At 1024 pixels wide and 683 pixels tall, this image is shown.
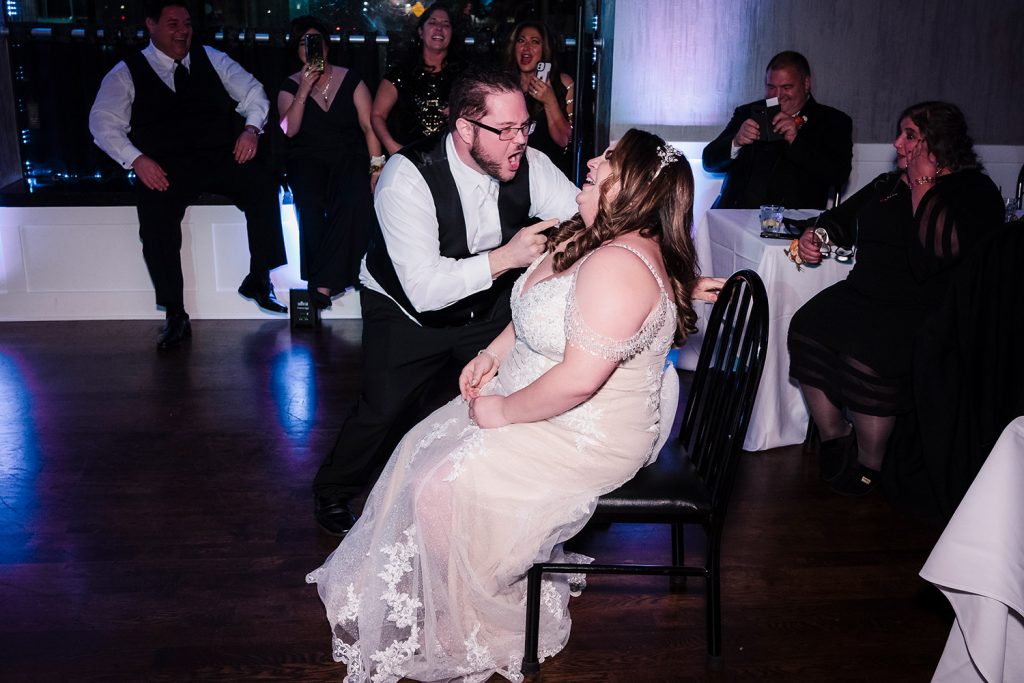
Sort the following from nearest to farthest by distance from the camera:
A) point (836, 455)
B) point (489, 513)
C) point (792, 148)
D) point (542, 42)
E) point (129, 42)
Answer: point (489, 513)
point (836, 455)
point (792, 148)
point (542, 42)
point (129, 42)

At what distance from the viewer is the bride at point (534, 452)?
6.19 feet

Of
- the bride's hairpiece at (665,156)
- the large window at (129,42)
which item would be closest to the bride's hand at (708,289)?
the bride's hairpiece at (665,156)

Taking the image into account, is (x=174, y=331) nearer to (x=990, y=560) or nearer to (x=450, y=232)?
(x=450, y=232)

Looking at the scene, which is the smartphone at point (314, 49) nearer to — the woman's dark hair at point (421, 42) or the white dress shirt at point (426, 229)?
the woman's dark hair at point (421, 42)

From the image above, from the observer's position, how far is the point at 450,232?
2494 mm

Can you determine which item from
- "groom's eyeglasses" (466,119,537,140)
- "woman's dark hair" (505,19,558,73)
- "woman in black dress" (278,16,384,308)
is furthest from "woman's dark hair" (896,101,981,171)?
"woman in black dress" (278,16,384,308)

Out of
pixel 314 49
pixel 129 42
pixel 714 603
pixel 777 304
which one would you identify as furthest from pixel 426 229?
pixel 129 42

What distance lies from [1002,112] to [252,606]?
4.52 m

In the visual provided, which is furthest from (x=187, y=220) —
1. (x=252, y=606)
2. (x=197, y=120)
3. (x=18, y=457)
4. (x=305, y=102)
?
(x=252, y=606)

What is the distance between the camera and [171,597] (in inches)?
92.7

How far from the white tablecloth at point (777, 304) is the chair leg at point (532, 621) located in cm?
136

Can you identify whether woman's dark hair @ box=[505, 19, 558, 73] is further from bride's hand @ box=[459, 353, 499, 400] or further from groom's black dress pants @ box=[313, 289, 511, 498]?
bride's hand @ box=[459, 353, 499, 400]

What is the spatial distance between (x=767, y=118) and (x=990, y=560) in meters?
A: 2.74

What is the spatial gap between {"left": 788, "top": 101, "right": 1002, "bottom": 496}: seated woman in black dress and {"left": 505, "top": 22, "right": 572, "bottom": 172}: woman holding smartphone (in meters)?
1.69
